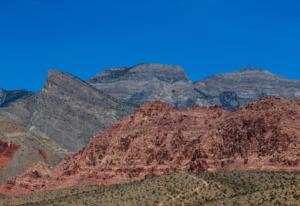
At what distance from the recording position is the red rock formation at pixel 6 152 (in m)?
178

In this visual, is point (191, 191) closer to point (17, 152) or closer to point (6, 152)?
point (6, 152)

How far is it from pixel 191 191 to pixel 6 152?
93.7 metres

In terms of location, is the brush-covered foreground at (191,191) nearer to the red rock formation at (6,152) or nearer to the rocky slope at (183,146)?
the rocky slope at (183,146)

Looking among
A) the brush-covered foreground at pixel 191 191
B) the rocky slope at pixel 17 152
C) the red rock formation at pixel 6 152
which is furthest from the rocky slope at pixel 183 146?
the red rock formation at pixel 6 152

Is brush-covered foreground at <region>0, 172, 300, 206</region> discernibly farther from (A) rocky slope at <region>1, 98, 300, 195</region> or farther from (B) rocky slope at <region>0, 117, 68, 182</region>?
(B) rocky slope at <region>0, 117, 68, 182</region>

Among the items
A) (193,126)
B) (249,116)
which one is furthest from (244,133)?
(193,126)

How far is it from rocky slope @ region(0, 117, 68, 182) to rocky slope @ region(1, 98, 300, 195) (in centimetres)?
3072

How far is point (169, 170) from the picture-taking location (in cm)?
12469

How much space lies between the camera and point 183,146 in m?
128

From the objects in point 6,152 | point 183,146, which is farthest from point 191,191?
point 6,152

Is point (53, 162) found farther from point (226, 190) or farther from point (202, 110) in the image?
point (226, 190)

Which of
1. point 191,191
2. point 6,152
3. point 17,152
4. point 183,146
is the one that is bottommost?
point 191,191

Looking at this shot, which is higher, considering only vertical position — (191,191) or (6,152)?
(6,152)

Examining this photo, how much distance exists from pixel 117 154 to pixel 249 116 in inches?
939
